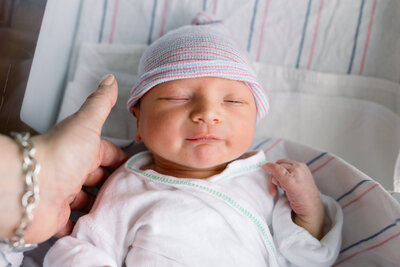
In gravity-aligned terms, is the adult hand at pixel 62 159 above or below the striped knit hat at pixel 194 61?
below

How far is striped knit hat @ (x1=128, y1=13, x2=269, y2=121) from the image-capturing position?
0.97 m

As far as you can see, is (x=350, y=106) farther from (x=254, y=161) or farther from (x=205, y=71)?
(x=205, y=71)

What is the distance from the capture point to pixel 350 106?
130cm

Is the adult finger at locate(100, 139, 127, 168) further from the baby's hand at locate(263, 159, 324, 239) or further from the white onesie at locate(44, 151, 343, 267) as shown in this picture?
the baby's hand at locate(263, 159, 324, 239)

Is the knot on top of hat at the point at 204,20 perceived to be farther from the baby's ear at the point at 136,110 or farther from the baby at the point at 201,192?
the baby's ear at the point at 136,110

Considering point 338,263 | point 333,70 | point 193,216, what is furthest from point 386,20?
point 193,216

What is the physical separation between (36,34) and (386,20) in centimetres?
113

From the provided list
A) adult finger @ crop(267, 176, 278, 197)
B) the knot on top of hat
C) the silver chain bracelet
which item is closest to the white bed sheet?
the knot on top of hat

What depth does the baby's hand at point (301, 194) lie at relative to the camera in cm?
97

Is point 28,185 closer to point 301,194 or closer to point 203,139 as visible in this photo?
point 203,139

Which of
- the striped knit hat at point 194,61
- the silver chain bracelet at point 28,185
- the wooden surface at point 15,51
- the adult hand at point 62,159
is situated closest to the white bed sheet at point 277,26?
the striped knit hat at point 194,61

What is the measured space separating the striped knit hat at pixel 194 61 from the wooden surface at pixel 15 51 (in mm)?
288

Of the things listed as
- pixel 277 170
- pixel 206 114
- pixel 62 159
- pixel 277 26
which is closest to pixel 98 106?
pixel 62 159

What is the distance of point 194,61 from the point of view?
0.97 meters
